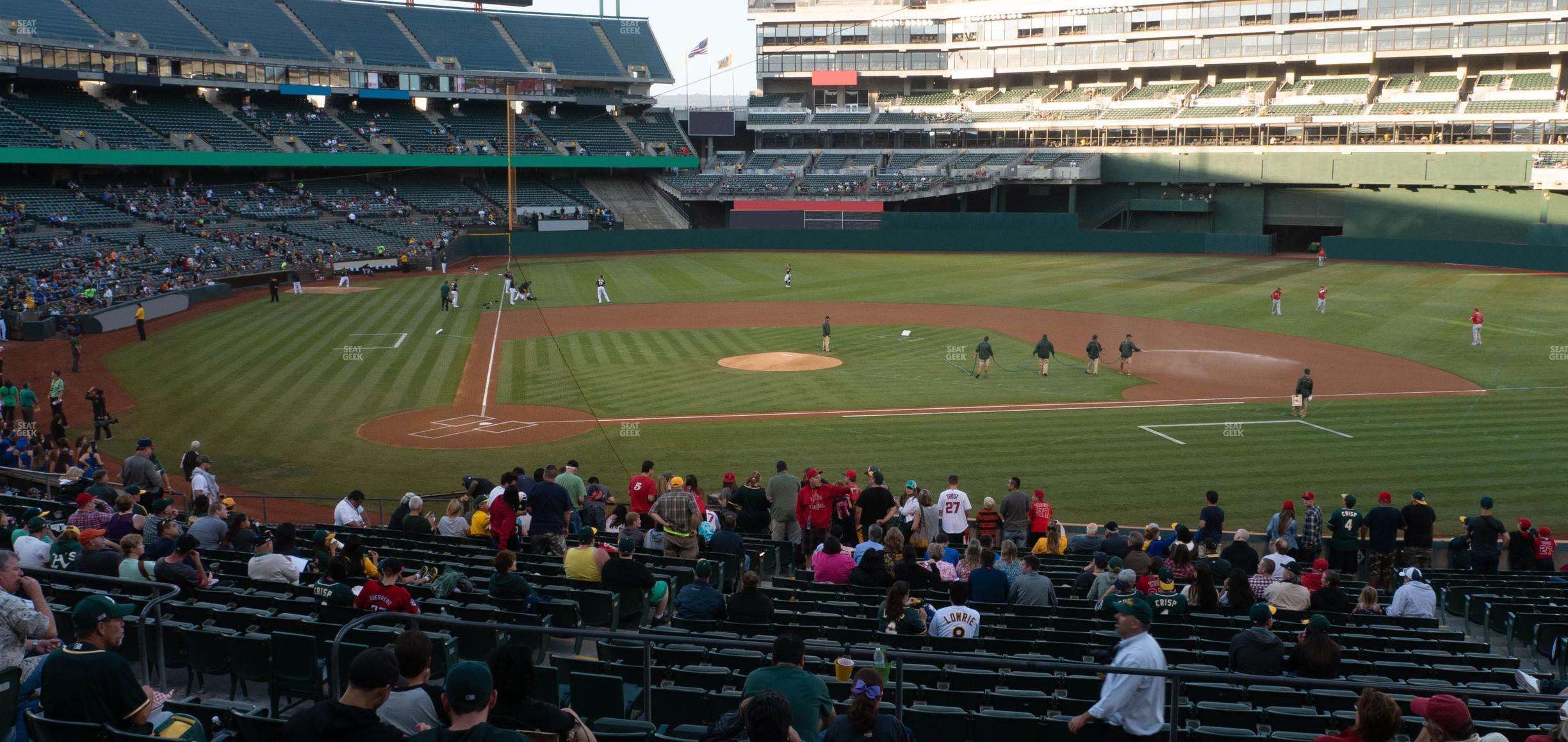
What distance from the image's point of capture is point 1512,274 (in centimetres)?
5850

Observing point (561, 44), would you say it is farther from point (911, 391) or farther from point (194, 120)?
point (911, 391)

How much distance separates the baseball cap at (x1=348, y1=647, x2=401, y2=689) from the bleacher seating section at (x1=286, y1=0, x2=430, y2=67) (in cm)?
8362

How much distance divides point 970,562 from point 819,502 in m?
3.37

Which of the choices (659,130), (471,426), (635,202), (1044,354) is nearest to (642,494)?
(471,426)

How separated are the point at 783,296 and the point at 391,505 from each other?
113 feet

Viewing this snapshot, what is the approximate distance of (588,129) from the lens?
3558 inches

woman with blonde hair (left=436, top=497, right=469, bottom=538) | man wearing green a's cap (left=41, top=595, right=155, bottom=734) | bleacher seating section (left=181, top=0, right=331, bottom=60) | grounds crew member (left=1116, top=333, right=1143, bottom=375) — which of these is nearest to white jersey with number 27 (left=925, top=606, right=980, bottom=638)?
man wearing green a's cap (left=41, top=595, right=155, bottom=734)

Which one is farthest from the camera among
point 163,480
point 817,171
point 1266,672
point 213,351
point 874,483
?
point 817,171

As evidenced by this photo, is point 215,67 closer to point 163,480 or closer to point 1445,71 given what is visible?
point 163,480

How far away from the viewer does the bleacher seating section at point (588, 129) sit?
88.2 meters

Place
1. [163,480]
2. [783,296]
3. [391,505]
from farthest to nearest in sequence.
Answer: [783,296], [391,505], [163,480]

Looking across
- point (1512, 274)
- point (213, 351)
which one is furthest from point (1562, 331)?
point (213, 351)

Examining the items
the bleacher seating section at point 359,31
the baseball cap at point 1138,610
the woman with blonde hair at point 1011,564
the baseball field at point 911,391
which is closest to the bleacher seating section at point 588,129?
the bleacher seating section at point 359,31

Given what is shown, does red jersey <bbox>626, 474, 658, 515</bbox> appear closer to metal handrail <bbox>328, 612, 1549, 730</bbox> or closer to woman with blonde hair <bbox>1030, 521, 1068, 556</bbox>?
woman with blonde hair <bbox>1030, 521, 1068, 556</bbox>
